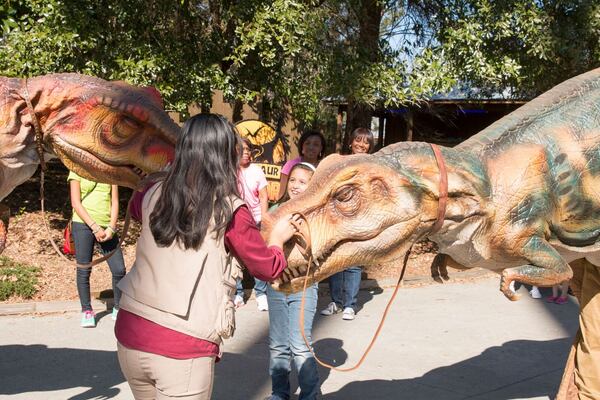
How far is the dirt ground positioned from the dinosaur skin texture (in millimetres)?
5646

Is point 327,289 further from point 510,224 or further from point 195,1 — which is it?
point 510,224

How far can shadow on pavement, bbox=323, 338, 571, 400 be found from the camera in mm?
5309

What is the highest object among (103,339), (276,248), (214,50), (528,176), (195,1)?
(195,1)

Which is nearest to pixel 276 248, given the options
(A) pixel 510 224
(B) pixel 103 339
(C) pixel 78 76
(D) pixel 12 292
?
(A) pixel 510 224

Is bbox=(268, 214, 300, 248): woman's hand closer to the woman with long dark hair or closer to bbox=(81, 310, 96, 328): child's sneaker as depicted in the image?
the woman with long dark hair

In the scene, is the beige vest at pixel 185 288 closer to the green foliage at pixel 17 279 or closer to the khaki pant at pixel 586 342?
the khaki pant at pixel 586 342

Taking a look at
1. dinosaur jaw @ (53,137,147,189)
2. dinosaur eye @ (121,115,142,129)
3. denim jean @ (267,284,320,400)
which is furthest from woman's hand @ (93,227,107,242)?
dinosaur eye @ (121,115,142,129)

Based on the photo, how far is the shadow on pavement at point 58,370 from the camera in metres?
5.28

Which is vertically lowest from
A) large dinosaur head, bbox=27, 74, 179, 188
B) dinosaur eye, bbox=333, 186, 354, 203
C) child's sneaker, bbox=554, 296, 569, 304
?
child's sneaker, bbox=554, 296, 569, 304

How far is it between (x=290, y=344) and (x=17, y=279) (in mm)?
4967

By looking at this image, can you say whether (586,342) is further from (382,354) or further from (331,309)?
(331,309)

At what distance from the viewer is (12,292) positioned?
8070mm

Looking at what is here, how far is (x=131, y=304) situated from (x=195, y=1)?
7361 mm

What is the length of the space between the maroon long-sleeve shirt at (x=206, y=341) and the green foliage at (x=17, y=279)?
223 inches
